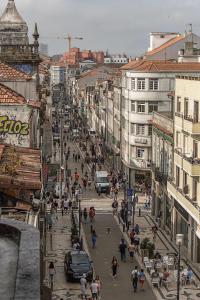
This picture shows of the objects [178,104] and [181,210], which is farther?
[178,104]

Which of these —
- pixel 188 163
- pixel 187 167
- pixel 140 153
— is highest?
pixel 188 163

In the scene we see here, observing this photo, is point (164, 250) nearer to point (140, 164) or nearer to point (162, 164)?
point (162, 164)

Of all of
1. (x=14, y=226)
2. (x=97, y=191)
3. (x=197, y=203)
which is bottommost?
(x=97, y=191)

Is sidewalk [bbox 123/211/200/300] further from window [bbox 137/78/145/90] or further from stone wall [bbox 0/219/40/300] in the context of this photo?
stone wall [bbox 0/219/40/300]

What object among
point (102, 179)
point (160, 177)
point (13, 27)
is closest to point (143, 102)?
point (102, 179)

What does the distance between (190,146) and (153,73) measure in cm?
2203

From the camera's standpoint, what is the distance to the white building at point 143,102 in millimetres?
56281

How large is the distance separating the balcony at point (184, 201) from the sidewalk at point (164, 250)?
2.90 meters

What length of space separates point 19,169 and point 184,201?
1526 cm

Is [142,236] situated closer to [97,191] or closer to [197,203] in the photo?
[197,203]

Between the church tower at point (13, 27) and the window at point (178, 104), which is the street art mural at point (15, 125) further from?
the church tower at point (13, 27)

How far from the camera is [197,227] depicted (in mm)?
32781

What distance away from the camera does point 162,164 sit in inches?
1795

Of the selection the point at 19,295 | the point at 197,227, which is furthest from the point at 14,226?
the point at 197,227
